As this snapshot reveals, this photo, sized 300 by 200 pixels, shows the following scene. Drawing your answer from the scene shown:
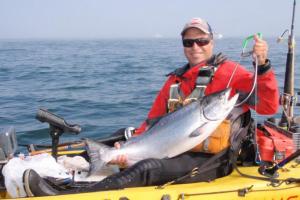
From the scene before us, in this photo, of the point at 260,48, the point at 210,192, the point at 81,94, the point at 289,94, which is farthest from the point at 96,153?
the point at 81,94

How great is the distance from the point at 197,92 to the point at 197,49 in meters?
0.55

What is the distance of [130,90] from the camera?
1572 centimetres

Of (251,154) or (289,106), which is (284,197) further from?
(289,106)

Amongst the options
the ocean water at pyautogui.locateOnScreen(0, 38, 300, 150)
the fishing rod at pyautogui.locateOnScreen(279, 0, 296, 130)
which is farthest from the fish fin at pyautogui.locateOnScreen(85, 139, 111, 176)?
the ocean water at pyautogui.locateOnScreen(0, 38, 300, 150)

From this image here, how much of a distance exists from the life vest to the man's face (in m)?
0.25

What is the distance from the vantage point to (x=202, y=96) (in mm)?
4461

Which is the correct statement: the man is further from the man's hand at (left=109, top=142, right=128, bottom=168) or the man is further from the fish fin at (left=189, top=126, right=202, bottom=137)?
the fish fin at (left=189, top=126, right=202, bottom=137)

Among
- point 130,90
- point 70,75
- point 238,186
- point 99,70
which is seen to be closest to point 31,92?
point 130,90

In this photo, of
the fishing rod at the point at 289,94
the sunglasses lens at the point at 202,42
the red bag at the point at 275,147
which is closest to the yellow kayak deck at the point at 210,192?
the red bag at the point at 275,147

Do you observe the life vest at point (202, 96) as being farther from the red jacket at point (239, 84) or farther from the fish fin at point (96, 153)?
the fish fin at point (96, 153)

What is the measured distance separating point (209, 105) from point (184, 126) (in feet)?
1.02

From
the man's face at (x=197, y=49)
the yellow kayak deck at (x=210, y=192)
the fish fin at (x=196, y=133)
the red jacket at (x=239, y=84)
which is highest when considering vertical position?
the man's face at (x=197, y=49)

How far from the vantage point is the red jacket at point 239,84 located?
13.6 ft

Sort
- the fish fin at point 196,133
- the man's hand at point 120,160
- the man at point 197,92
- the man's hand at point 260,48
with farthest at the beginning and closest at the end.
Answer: the man's hand at point 120,160
the man at point 197,92
the fish fin at point 196,133
the man's hand at point 260,48
